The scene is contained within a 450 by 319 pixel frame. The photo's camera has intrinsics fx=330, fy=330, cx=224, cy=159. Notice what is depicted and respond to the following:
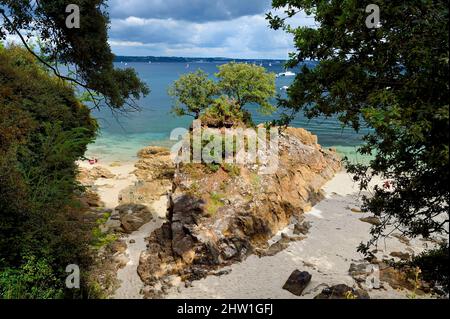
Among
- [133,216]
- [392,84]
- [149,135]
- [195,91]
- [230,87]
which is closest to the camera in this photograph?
[392,84]

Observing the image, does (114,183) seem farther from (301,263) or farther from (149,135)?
(149,135)

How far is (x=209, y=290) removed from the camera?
49.9 ft

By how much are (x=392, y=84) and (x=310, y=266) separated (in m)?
12.4

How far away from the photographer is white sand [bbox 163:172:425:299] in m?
14.9

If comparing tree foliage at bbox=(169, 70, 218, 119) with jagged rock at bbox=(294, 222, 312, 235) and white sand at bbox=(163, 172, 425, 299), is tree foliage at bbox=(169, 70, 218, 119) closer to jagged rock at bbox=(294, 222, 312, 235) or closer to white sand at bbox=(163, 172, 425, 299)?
white sand at bbox=(163, 172, 425, 299)

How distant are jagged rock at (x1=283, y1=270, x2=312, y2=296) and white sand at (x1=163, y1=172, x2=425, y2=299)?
0.69ft

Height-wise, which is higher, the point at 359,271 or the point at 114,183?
the point at 114,183

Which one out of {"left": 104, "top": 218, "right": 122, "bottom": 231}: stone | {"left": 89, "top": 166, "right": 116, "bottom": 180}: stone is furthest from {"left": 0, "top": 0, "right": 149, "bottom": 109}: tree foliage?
{"left": 89, "top": 166, "right": 116, "bottom": 180}: stone

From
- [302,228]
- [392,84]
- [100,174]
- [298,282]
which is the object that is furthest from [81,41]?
[100,174]

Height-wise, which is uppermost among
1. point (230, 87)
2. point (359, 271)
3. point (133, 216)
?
point (230, 87)

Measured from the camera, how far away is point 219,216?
18578 mm

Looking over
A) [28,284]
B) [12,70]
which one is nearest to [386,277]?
[28,284]

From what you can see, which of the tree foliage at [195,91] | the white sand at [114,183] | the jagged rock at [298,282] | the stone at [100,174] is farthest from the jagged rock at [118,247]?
the tree foliage at [195,91]
